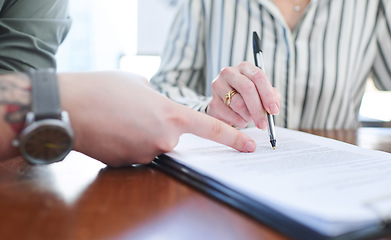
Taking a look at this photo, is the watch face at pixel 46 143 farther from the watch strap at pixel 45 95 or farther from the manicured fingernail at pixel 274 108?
the manicured fingernail at pixel 274 108

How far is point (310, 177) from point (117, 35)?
71.3 inches

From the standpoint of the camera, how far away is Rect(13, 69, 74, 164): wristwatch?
31 cm

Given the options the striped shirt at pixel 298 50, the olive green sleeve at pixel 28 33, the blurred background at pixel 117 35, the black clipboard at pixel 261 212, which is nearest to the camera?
the black clipboard at pixel 261 212

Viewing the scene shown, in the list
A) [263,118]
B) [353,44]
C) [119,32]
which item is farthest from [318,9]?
[119,32]

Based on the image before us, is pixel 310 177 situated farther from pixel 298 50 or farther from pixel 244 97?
pixel 298 50

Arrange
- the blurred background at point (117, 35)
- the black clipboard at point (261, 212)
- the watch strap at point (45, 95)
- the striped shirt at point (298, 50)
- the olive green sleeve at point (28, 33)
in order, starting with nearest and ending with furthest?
the black clipboard at point (261, 212)
the watch strap at point (45, 95)
the olive green sleeve at point (28, 33)
the striped shirt at point (298, 50)
the blurred background at point (117, 35)

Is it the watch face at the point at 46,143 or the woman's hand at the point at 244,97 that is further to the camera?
the woman's hand at the point at 244,97

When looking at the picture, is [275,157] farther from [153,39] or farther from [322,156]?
[153,39]

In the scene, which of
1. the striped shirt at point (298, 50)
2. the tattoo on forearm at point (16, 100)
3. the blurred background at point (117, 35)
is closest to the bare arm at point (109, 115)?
the tattoo on forearm at point (16, 100)

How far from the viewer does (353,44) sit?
100 centimetres

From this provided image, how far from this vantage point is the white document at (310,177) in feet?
0.75

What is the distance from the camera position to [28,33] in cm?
75

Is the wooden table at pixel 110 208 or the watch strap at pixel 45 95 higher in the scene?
the watch strap at pixel 45 95

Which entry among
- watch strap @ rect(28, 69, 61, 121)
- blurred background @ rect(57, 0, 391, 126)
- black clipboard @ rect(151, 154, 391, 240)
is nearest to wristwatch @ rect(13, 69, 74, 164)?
watch strap @ rect(28, 69, 61, 121)
